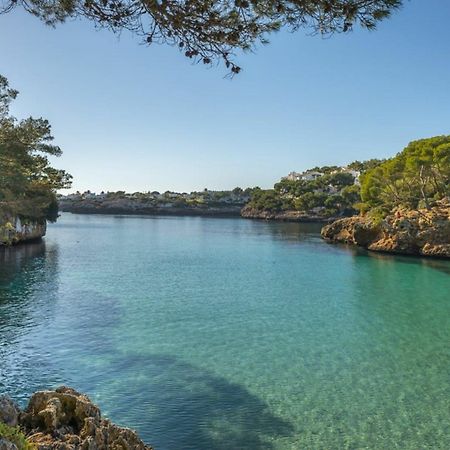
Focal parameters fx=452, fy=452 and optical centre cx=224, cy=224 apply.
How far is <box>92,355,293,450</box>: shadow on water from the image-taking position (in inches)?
392

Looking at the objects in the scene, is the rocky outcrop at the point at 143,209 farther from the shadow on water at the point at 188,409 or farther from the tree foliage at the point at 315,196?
the shadow on water at the point at 188,409

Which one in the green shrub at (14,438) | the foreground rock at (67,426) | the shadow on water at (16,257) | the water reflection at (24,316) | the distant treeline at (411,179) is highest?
the distant treeline at (411,179)

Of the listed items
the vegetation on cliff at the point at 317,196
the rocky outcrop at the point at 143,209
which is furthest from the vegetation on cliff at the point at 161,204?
the vegetation on cliff at the point at 317,196

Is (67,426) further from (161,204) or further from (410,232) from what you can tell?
(161,204)

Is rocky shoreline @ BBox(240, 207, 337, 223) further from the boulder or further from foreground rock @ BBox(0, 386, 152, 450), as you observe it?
the boulder

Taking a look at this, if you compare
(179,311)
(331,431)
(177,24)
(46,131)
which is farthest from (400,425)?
(46,131)

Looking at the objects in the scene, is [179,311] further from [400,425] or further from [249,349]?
[400,425]

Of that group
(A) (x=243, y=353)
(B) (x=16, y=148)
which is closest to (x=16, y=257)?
(B) (x=16, y=148)

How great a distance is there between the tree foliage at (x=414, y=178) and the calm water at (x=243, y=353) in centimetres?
1614

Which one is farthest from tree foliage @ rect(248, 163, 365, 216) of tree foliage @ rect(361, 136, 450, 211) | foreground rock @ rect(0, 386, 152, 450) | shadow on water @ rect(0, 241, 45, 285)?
foreground rock @ rect(0, 386, 152, 450)

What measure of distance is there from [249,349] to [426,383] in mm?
5993

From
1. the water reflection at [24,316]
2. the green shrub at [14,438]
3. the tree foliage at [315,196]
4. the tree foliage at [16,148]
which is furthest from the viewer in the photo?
the tree foliage at [315,196]

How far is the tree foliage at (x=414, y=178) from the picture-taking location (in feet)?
147

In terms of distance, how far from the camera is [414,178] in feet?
164
